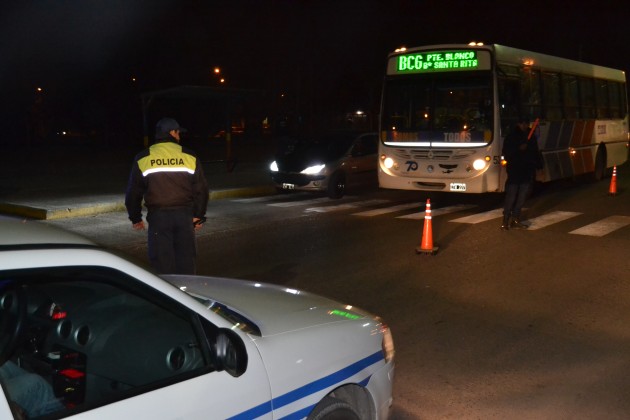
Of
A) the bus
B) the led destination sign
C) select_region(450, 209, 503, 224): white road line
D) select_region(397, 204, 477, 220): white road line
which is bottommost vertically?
select_region(450, 209, 503, 224): white road line

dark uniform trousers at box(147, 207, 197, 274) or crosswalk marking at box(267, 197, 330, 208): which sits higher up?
dark uniform trousers at box(147, 207, 197, 274)

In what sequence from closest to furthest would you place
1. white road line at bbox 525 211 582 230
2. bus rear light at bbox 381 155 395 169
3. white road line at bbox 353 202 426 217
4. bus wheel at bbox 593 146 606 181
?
1. white road line at bbox 525 211 582 230
2. white road line at bbox 353 202 426 217
3. bus rear light at bbox 381 155 395 169
4. bus wheel at bbox 593 146 606 181

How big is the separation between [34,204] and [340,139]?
758 cm

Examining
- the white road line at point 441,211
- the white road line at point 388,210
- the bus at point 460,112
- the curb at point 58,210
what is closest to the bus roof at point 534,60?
the bus at point 460,112

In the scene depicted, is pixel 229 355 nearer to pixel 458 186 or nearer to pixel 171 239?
pixel 171 239

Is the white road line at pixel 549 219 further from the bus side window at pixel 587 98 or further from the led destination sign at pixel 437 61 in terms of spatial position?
the bus side window at pixel 587 98

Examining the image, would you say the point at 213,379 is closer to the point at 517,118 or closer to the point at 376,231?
the point at 376,231

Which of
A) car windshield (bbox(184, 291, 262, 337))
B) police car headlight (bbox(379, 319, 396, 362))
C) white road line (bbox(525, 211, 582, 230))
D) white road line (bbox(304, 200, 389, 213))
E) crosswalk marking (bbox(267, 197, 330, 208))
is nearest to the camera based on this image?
car windshield (bbox(184, 291, 262, 337))

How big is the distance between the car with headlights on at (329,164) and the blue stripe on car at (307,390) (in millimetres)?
13295

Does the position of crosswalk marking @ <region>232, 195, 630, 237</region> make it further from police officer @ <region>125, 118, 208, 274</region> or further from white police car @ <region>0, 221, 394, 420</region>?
white police car @ <region>0, 221, 394, 420</region>

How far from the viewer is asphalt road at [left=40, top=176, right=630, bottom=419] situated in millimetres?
5262

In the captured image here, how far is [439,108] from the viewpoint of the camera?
1491 centimetres

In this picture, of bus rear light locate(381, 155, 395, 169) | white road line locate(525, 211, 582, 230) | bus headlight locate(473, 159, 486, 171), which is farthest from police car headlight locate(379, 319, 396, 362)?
bus rear light locate(381, 155, 395, 169)

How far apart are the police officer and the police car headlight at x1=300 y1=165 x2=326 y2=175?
10.2 m
